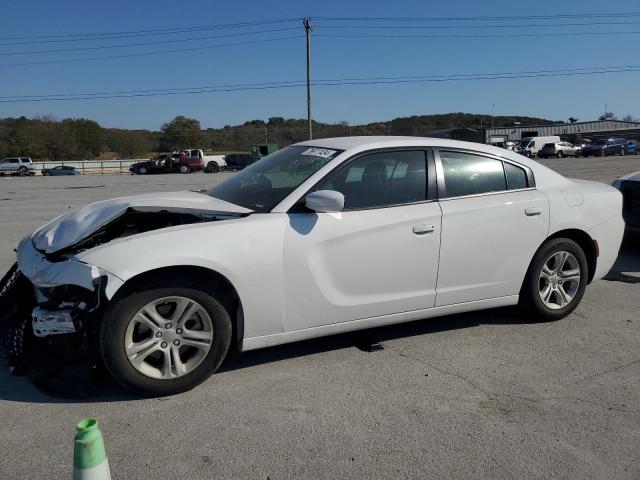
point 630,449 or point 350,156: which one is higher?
point 350,156

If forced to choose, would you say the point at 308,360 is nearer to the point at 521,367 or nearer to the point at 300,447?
the point at 300,447

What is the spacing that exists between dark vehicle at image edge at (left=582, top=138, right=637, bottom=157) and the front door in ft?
184

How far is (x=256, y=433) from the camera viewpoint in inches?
117

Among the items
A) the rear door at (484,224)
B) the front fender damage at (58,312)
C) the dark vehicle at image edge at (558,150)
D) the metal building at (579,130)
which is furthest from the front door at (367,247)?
the metal building at (579,130)

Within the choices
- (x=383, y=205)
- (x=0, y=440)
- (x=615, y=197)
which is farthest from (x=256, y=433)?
(x=615, y=197)

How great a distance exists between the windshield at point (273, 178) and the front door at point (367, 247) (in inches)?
8.1

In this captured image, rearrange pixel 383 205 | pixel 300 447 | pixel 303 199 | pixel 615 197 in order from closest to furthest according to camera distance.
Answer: pixel 300 447 < pixel 303 199 < pixel 383 205 < pixel 615 197

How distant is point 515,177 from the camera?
4.59m

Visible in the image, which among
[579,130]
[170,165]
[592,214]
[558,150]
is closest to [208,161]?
[170,165]

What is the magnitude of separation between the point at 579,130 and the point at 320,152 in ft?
362

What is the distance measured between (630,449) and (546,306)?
195 cm

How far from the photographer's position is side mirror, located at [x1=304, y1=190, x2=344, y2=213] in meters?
3.61

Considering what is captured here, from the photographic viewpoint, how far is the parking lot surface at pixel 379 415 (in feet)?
8.84

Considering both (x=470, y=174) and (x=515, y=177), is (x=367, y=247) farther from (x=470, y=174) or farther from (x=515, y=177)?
(x=515, y=177)
